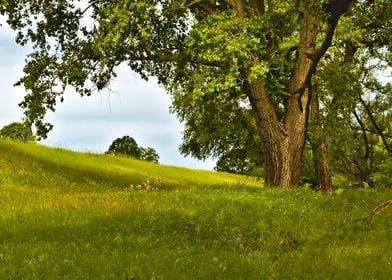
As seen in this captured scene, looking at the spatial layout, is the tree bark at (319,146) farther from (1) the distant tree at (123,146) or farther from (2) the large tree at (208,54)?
(1) the distant tree at (123,146)

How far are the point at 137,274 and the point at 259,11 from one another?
16873 mm

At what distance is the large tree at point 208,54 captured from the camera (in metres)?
20.8

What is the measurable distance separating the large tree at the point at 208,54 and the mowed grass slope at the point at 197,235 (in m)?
3.53

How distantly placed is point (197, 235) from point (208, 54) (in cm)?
896

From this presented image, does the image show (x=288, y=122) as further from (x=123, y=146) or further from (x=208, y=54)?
(x=123, y=146)

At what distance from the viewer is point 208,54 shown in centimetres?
2053

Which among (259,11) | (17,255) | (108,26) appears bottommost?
(17,255)

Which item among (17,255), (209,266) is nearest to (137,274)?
(209,266)

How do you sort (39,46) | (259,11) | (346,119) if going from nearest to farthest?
(259,11)
(39,46)
(346,119)

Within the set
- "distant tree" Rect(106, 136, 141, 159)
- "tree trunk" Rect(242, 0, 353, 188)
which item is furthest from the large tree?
"distant tree" Rect(106, 136, 141, 159)

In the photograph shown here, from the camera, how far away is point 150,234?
13.0 metres

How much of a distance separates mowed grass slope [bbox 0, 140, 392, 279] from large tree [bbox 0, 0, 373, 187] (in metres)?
3.53

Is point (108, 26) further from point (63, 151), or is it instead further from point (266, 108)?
point (63, 151)

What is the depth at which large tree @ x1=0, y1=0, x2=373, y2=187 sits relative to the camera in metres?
20.8
